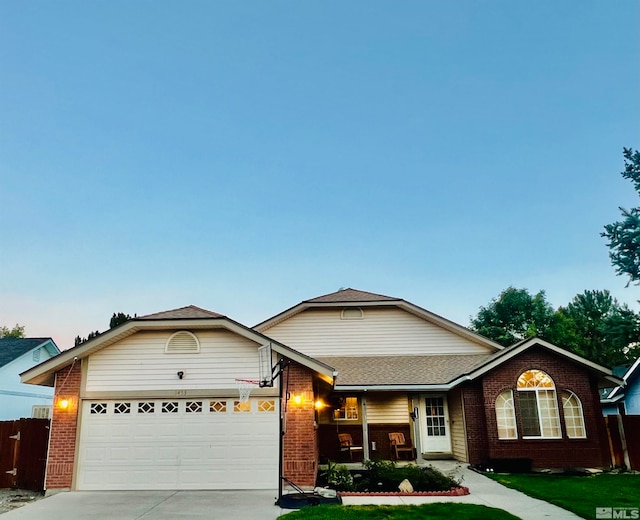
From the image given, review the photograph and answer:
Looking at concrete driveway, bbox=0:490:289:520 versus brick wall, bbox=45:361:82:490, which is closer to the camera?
concrete driveway, bbox=0:490:289:520

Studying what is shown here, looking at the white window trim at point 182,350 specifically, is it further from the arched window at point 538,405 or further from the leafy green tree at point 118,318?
the leafy green tree at point 118,318

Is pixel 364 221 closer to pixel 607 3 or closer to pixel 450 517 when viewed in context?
pixel 607 3

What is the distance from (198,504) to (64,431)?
4.14 meters

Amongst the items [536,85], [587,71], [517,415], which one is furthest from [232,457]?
[587,71]

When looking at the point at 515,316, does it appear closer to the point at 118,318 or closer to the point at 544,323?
the point at 544,323

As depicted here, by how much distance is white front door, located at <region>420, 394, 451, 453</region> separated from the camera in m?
15.7

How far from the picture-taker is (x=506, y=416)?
1366 centimetres

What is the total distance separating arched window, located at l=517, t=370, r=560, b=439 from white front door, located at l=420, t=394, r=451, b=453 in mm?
2995

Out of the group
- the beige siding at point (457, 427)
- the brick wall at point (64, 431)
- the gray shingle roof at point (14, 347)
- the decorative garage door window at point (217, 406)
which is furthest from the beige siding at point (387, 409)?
the gray shingle roof at point (14, 347)

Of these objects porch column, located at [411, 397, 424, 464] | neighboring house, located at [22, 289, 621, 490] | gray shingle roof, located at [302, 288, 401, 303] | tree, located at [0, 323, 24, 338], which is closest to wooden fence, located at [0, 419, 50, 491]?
neighboring house, located at [22, 289, 621, 490]

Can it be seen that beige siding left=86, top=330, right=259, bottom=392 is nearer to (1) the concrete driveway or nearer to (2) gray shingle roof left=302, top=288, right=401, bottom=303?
(1) the concrete driveway

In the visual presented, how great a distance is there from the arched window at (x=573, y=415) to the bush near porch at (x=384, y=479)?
199 inches

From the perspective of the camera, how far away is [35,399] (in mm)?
24781

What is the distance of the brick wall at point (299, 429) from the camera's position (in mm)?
10516
